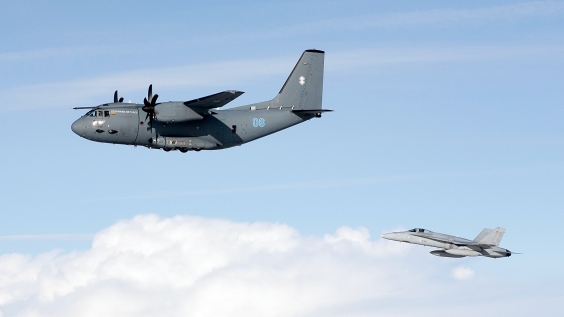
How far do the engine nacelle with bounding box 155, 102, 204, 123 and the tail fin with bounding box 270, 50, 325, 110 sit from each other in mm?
10033

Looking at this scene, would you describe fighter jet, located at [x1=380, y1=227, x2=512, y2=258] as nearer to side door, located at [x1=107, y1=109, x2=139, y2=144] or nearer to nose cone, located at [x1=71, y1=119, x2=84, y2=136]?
side door, located at [x1=107, y1=109, x2=139, y2=144]

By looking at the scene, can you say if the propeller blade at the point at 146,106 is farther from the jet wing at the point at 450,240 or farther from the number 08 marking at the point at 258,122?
the jet wing at the point at 450,240

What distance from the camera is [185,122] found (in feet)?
217

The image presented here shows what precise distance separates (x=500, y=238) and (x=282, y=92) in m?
39.6

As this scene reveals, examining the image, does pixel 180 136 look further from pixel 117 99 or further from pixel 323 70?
pixel 323 70

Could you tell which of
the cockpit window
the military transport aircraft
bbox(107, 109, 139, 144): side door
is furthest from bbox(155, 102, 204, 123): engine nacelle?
the cockpit window

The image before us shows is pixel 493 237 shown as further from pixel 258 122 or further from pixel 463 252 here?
pixel 258 122

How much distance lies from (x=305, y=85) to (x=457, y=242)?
3513 centimetres

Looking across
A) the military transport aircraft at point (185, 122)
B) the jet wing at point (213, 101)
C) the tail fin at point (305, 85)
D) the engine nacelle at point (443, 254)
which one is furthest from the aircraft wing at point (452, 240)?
the jet wing at point (213, 101)

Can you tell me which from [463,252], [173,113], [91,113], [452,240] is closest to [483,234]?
[463,252]

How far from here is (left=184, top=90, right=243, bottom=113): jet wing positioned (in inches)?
2473

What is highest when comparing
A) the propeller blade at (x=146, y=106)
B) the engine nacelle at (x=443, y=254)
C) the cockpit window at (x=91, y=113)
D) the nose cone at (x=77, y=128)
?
the propeller blade at (x=146, y=106)

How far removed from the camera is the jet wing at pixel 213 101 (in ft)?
206

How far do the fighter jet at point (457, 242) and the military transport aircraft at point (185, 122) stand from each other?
97.7 feet
